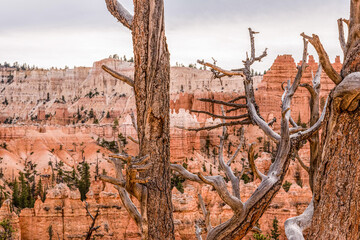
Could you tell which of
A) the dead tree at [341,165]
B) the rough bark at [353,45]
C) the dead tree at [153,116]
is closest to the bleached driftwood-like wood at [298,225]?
the dead tree at [341,165]

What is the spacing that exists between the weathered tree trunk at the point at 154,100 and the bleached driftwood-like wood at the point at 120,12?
201mm

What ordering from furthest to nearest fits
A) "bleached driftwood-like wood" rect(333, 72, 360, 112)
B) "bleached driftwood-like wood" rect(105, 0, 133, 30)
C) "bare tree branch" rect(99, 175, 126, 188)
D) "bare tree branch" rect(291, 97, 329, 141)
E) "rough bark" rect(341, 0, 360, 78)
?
"bare tree branch" rect(291, 97, 329, 141)
"bleached driftwood-like wood" rect(105, 0, 133, 30)
"bare tree branch" rect(99, 175, 126, 188)
"rough bark" rect(341, 0, 360, 78)
"bleached driftwood-like wood" rect(333, 72, 360, 112)

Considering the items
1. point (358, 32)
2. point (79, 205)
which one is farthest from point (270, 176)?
point (79, 205)

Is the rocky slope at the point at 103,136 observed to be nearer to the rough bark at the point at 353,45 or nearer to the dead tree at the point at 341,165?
the rough bark at the point at 353,45

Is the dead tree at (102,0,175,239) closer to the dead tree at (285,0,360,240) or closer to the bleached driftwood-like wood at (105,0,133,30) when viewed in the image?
the bleached driftwood-like wood at (105,0,133,30)

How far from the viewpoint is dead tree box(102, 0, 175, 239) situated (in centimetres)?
308

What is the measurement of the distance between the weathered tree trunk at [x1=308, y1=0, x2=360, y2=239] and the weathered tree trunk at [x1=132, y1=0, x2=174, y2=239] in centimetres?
122

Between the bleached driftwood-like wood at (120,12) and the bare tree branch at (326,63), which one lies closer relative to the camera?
the bare tree branch at (326,63)

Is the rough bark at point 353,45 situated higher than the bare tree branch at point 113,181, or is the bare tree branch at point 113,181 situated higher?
the rough bark at point 353,45

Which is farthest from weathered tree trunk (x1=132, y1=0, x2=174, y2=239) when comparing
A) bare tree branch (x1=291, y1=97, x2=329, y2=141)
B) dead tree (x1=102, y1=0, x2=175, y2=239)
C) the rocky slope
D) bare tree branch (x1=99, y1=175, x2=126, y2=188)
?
the rocky slope

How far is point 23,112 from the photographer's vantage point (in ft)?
286

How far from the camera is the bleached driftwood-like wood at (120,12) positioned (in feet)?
11.1

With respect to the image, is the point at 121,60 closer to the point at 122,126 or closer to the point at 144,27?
the point at 122,126

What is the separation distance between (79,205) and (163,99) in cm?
2228
